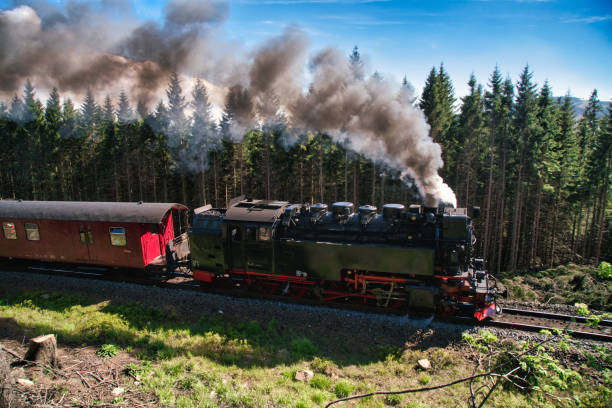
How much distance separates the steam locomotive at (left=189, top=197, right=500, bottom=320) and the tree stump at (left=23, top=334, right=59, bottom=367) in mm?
5688

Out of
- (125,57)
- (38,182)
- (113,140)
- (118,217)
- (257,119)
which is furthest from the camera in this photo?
(38,182)

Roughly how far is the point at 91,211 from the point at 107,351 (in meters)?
7.20

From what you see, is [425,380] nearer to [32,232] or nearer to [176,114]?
[32,232]

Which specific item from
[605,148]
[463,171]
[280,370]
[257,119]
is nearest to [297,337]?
[280,370]

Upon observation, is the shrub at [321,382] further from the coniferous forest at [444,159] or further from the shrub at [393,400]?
the coniferous forest at [444,159]

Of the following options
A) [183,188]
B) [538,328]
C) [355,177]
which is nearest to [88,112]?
[183,188]

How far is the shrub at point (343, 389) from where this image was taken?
7465 millimetres

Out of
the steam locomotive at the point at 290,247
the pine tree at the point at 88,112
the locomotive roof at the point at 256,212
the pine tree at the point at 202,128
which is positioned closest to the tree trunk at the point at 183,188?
the pine tree at the point at 202,128

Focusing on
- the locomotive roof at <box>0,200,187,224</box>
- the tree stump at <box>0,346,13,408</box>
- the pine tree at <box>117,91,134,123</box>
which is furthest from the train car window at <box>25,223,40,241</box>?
the pine tree at <box>117,91,134,123</box>

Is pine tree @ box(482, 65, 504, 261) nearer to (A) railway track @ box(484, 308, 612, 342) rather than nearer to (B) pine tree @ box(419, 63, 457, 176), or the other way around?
(B) pine tree @ box(419, 63, 457, 176)

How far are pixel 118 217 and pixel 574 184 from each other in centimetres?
3201

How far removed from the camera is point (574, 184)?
28500 millimetres

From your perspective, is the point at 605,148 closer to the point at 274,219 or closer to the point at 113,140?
the point at 274,219

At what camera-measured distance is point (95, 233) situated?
1398 centimetres
